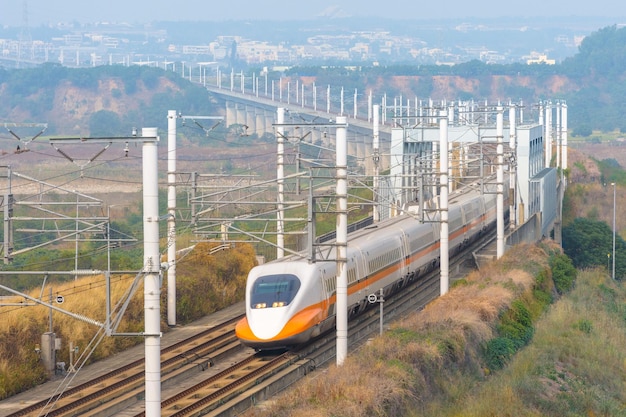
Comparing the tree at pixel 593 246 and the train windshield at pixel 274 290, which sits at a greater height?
the train windshield at pixel 274 290

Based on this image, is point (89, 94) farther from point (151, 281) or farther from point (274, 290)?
point (151, 281)

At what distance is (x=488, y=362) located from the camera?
2800 cm

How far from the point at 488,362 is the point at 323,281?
4268 mm

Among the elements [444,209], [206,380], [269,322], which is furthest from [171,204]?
[444,209]

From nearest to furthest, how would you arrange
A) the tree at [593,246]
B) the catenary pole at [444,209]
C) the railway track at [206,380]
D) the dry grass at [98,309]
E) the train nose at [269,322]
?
1. the railway track at [206,380]
2. the dry grass at [98,309]
3. the train nose at [269,322]
4. the catenary pole at [444,209]
5. the tree at [593,246]

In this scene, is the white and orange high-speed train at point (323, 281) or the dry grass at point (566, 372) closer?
the dry grass at point (566, 372)

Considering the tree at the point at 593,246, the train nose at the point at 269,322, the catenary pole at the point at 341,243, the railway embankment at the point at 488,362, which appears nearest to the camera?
the railway embankment at the point at 488,362

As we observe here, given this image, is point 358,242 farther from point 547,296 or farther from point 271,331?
point 547,296

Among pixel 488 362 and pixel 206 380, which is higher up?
pixel 206 380

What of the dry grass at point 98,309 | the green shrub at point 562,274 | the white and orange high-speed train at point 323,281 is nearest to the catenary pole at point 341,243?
the white and orange high-speed train at point 323,281

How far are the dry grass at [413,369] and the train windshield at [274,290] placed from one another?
6.93ft

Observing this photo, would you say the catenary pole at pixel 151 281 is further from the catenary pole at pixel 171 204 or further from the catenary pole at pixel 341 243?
the catenary pole at pixel 171 204

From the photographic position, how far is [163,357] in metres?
27.3

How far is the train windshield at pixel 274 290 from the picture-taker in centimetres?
2658
